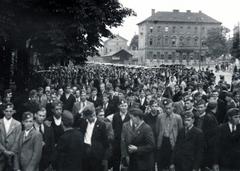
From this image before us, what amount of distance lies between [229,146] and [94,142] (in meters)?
2.50

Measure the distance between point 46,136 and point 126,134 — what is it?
5.08ft

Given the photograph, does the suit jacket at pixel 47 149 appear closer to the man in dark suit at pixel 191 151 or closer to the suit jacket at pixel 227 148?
the man in dark suit at pixel 191 151

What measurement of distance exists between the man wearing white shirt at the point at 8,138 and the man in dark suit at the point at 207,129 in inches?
143

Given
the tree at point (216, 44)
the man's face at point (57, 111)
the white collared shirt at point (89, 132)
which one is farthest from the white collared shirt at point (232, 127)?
the tree at point (216, 44)

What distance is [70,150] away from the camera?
7.12 meters

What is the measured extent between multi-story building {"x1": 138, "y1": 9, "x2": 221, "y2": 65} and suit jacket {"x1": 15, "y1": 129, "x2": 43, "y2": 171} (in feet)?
372

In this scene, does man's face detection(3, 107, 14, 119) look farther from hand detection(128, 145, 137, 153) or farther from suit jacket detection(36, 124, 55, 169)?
hand detection(128, 145, 137, 153)

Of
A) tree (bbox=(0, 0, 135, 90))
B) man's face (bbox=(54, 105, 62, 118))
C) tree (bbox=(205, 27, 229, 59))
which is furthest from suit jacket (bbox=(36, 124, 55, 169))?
tree (bbox=(205, 27, 229, 59))

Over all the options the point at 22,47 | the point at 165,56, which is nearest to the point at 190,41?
the point at 165,56

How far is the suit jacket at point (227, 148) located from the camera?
756 centimetres

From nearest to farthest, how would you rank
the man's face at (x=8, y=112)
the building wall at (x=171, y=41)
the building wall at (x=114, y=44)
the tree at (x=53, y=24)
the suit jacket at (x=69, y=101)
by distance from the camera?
1. the man's face at (x=8, y=112)
2. the suit jacket at (x=69, y=101)
3. the tree at (x=53, y=24)
4. the building wall at (x=171, y=41)
5. the building wall at (x=114, y=44)

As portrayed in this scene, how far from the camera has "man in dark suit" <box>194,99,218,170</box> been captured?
326 inches

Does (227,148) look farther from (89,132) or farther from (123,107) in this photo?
(123,107)

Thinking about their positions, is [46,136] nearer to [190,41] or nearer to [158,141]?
[158,141]
